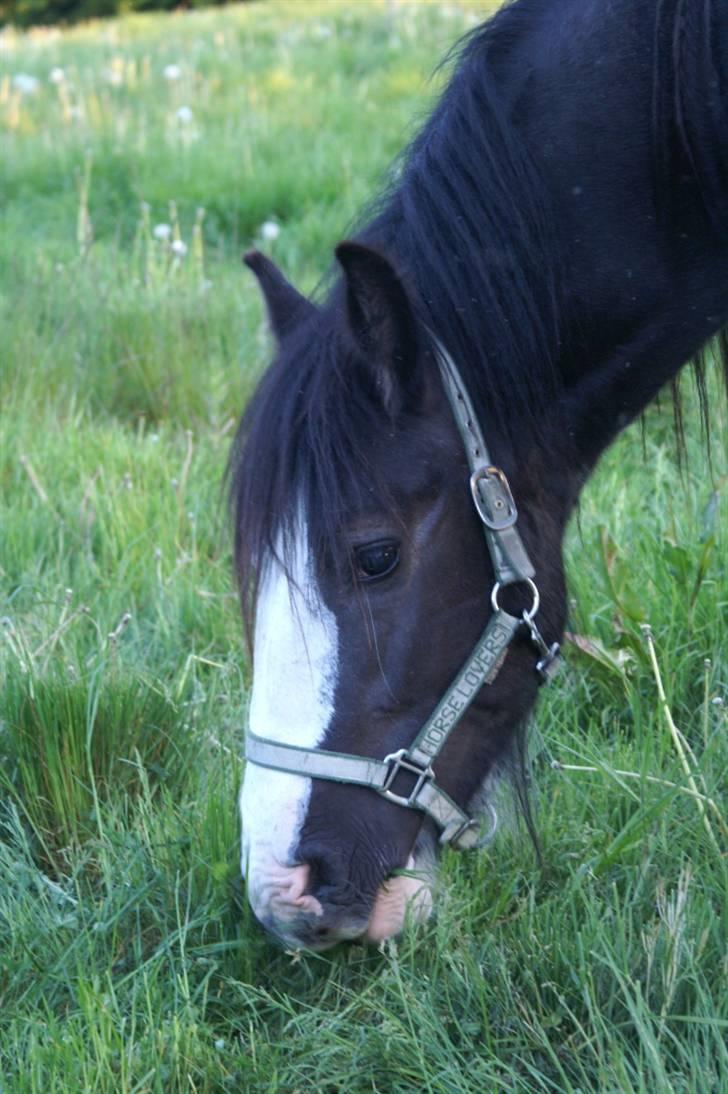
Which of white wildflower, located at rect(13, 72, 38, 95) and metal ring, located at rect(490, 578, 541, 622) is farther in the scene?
white wildflower, located at rect(13, 72, 38, 95)

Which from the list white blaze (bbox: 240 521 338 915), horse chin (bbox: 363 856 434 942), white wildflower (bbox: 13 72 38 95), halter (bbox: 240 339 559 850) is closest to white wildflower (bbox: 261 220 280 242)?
white wildflower (bbox: 13 72 38 95)

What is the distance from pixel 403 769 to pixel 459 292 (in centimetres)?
75

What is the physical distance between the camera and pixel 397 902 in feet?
6.51

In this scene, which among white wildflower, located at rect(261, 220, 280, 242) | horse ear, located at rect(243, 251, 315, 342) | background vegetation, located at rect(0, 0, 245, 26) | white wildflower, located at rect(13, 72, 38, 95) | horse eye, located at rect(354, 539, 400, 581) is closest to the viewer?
horse eye, located at rect(354, 539, 400, 581)

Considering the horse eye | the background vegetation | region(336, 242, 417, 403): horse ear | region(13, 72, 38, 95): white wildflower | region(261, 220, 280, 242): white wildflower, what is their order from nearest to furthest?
1. region(336, 242, 417, 403): horse ear
2. the horse eye
3. region(261, 220, 280, 242): white wildflower
4. region(13, 72, 38, 95): white wildflower
5. the background vegetation

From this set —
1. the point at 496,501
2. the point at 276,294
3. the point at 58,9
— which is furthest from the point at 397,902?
the point at 58,9

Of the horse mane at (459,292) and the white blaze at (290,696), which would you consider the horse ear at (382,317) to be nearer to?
the horse mane at (459,292)

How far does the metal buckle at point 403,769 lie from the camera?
1.94 meters

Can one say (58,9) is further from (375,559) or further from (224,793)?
(375,559)

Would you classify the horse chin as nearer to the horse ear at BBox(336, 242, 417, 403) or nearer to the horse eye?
the horse eye

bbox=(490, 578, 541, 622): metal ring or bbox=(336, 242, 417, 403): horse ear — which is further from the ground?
bbox=(336, 242, 417, 403): horse ear

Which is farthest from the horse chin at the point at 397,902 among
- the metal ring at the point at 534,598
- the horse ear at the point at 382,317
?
the horse ear at the point at 382,317

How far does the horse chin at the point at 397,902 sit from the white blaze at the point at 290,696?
0.18m

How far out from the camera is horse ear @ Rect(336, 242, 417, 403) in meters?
1.81
